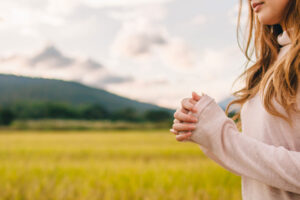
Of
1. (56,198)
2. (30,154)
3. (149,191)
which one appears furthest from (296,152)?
(30,154)

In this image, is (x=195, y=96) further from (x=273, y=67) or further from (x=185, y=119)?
(x=273, y=67)

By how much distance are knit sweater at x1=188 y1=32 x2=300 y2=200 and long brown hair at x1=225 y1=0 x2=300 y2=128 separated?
3cm

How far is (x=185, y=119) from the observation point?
802 mm

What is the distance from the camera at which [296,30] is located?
3.04 feet

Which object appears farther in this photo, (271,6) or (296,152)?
(271,6)

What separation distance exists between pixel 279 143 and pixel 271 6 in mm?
413

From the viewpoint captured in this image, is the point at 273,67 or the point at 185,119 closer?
the point at 185,119

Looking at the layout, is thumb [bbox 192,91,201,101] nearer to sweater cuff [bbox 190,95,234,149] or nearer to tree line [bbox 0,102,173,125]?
sweater cuff [bbox 190,95,234,149]

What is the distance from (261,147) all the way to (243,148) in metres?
0.05

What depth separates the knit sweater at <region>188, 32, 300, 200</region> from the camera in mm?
792

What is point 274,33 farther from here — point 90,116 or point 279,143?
point 90,116

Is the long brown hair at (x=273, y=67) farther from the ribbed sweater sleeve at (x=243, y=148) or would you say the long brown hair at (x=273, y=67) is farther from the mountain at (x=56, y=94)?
the mountain at (x=56, y=94)

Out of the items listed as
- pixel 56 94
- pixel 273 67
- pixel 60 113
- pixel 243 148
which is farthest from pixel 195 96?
pixel 56 94

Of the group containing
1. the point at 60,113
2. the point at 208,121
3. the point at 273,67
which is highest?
the point at 273,67
